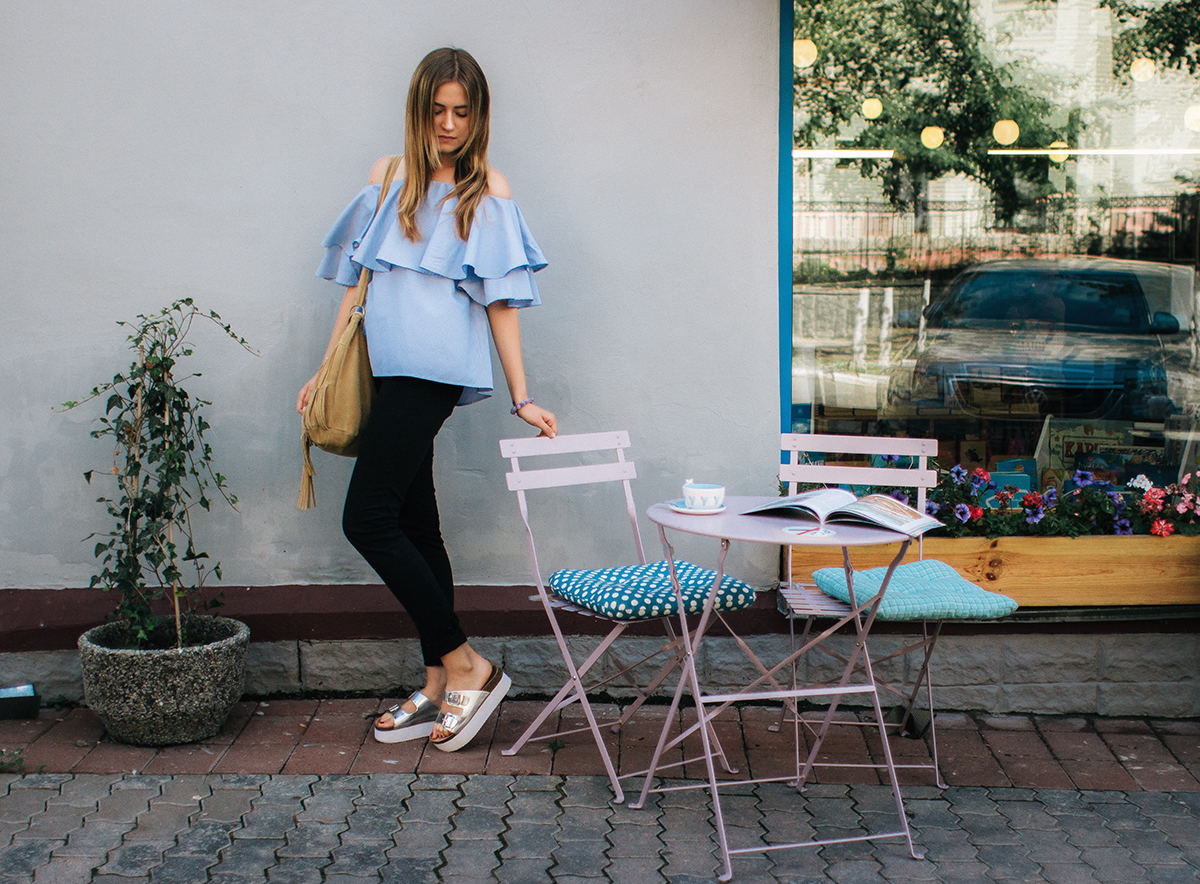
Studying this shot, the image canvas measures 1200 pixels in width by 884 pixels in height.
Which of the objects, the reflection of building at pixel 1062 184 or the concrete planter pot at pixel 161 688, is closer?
the concrete planter pot at pixel 161 688

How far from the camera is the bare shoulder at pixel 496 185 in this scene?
3.74m

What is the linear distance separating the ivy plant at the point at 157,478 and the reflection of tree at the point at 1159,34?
3686mm

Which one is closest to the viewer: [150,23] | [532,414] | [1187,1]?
[532,414]

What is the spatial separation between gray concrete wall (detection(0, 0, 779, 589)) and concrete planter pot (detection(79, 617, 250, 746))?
0.67m

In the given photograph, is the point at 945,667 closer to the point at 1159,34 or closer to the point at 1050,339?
the point at 1050,339

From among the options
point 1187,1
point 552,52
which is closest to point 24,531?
point 552,52

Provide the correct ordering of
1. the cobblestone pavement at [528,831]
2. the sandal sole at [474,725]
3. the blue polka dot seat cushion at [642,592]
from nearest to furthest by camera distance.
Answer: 1. the cobblestone pavement at [528,831]
2. the blue polka dot seat cushion at [642,592]
3. the sandal sole at [474,725]

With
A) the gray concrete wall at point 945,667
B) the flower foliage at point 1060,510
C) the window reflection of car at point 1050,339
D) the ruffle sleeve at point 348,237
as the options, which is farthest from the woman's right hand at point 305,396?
the window reflection of car at point 1050,339

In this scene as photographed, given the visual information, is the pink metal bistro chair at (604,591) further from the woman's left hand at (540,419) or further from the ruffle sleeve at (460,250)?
the ruffle sleeve at (460,250)

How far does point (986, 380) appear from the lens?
15.6 ft

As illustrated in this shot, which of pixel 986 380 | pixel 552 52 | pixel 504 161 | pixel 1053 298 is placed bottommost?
pixel 986 380

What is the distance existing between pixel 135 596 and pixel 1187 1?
4.68 meters

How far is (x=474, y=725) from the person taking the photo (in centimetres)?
386

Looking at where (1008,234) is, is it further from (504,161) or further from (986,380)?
(504,161)
